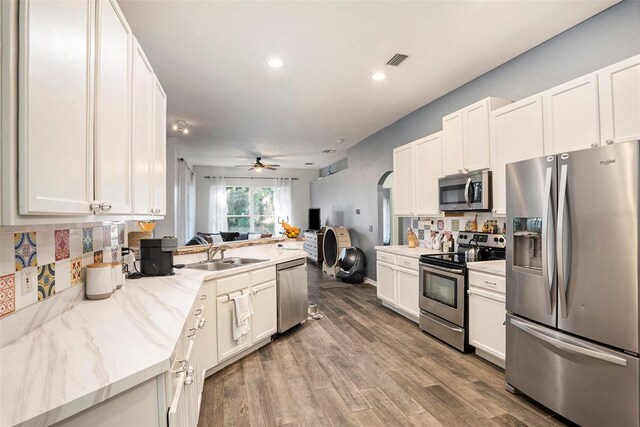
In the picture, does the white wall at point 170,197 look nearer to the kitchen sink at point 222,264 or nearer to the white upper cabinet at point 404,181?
the kitchen sink at point 222,264

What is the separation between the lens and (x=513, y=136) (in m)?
2.61

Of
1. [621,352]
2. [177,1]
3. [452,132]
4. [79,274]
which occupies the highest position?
[177,1]

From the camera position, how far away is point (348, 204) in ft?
22.9

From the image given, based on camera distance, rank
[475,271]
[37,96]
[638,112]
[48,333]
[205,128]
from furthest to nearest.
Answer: [205,128], [475,271], [638,112], [48,333], [37,96]

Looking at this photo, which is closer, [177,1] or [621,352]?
[621,352]

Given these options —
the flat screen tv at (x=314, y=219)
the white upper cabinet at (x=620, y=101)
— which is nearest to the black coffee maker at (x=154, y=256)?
the white upper cabinet at (x=620, y=101)

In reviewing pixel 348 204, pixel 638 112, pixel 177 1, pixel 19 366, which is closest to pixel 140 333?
pixel 19 366

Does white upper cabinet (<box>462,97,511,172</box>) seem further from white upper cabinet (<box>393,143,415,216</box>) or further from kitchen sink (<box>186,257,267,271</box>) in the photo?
kitchen sink (<box>186,257,267,271</box>)

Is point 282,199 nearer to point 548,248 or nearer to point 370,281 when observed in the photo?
point 370,281

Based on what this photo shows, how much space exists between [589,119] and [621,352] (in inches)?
56.6

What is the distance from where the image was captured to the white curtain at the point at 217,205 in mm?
8805

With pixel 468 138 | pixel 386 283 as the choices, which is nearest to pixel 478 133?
pixel 468 138

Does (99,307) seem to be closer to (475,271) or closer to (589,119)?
(475,271)

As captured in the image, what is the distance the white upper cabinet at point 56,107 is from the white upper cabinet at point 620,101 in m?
2.76
